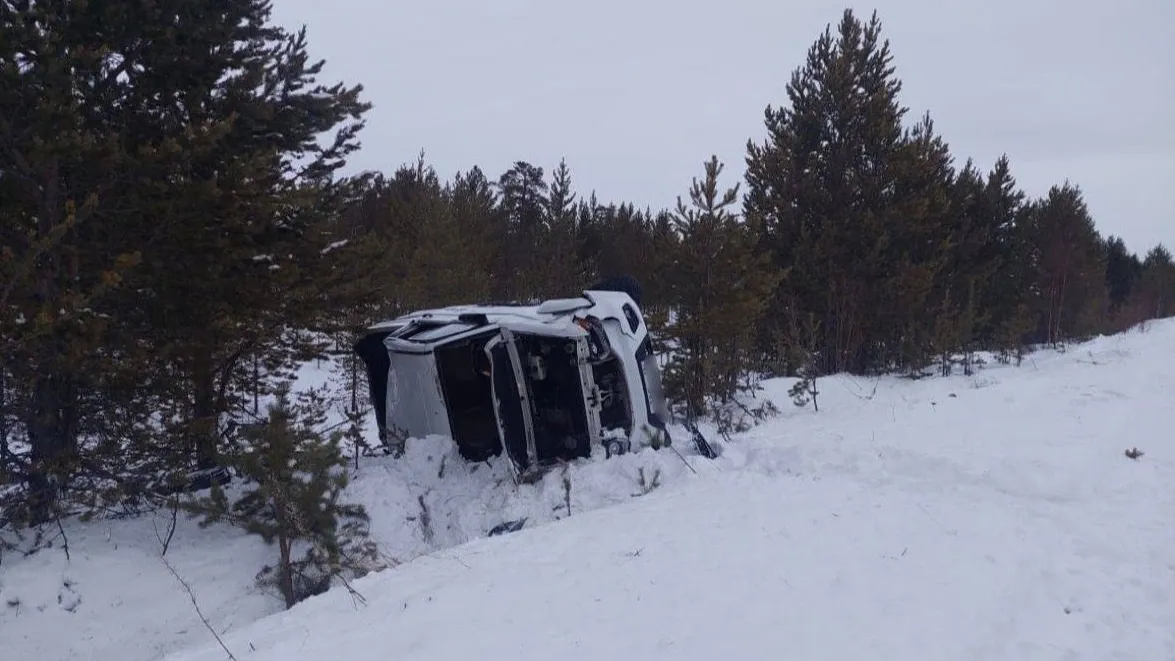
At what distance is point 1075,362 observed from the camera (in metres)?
17.3

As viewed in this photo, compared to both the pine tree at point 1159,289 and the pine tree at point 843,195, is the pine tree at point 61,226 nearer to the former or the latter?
the pine tree at point 843,195

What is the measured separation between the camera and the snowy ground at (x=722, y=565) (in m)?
4.18

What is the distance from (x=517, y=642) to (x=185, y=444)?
5.67 meters

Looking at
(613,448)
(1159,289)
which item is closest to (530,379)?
(613,448)

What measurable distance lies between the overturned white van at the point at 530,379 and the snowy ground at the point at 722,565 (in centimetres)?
45

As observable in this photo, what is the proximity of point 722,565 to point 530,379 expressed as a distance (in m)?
4.18

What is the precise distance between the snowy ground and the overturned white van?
45cm

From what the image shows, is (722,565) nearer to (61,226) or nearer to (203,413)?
(61,226)

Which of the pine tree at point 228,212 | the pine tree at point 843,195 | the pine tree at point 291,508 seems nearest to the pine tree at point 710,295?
the pine tree at point 843,195

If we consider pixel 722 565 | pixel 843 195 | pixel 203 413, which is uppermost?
pixel 843 195

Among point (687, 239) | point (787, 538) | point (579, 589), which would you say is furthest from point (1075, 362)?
point (579, 589)

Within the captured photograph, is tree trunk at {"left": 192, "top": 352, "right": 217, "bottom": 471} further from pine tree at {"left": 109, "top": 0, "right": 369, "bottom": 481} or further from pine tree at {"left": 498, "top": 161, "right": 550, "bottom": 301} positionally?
pine tree at {"left": 498, "top": 161, "right": 550, "bottom": 301}

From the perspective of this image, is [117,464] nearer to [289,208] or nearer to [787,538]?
[289,208]

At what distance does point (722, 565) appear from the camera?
16.7 ft
